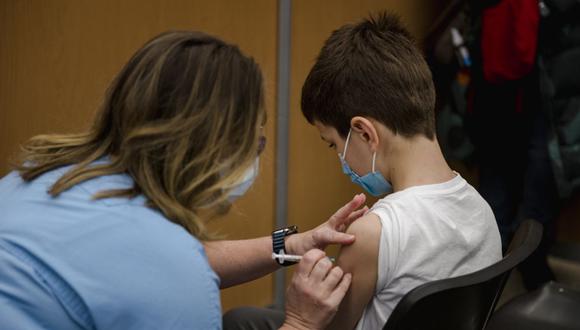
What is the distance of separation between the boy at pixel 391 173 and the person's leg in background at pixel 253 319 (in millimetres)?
404

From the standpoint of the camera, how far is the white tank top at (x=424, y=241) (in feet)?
3.38

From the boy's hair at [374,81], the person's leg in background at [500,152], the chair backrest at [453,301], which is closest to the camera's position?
the chair backrest at [453,301]

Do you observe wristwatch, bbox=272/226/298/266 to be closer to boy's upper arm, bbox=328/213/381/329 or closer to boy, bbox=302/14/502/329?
boy, bbox=302/14/502/329

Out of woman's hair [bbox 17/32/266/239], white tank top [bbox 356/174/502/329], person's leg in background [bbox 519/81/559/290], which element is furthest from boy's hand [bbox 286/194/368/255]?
person's leg in background [bbox 519/81/559/290]

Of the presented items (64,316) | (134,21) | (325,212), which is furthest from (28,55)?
(325,212)

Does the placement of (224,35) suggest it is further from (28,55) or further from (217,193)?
(217,193)

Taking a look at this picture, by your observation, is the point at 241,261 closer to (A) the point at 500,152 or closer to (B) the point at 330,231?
(B) the point at 330,231

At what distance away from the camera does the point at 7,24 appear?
63.6 inches

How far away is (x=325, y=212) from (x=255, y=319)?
4.45 ft

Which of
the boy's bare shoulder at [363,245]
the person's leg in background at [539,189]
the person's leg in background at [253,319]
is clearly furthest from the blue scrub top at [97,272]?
the person's leg in background at [539,189]

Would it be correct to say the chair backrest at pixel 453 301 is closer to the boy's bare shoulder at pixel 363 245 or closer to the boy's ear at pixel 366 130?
the boy's bare shoulder at pixel 363 245

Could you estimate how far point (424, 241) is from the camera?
105 centimetres

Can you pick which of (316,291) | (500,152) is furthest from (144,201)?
(500,152)

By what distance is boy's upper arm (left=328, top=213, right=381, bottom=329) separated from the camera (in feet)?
3.37
